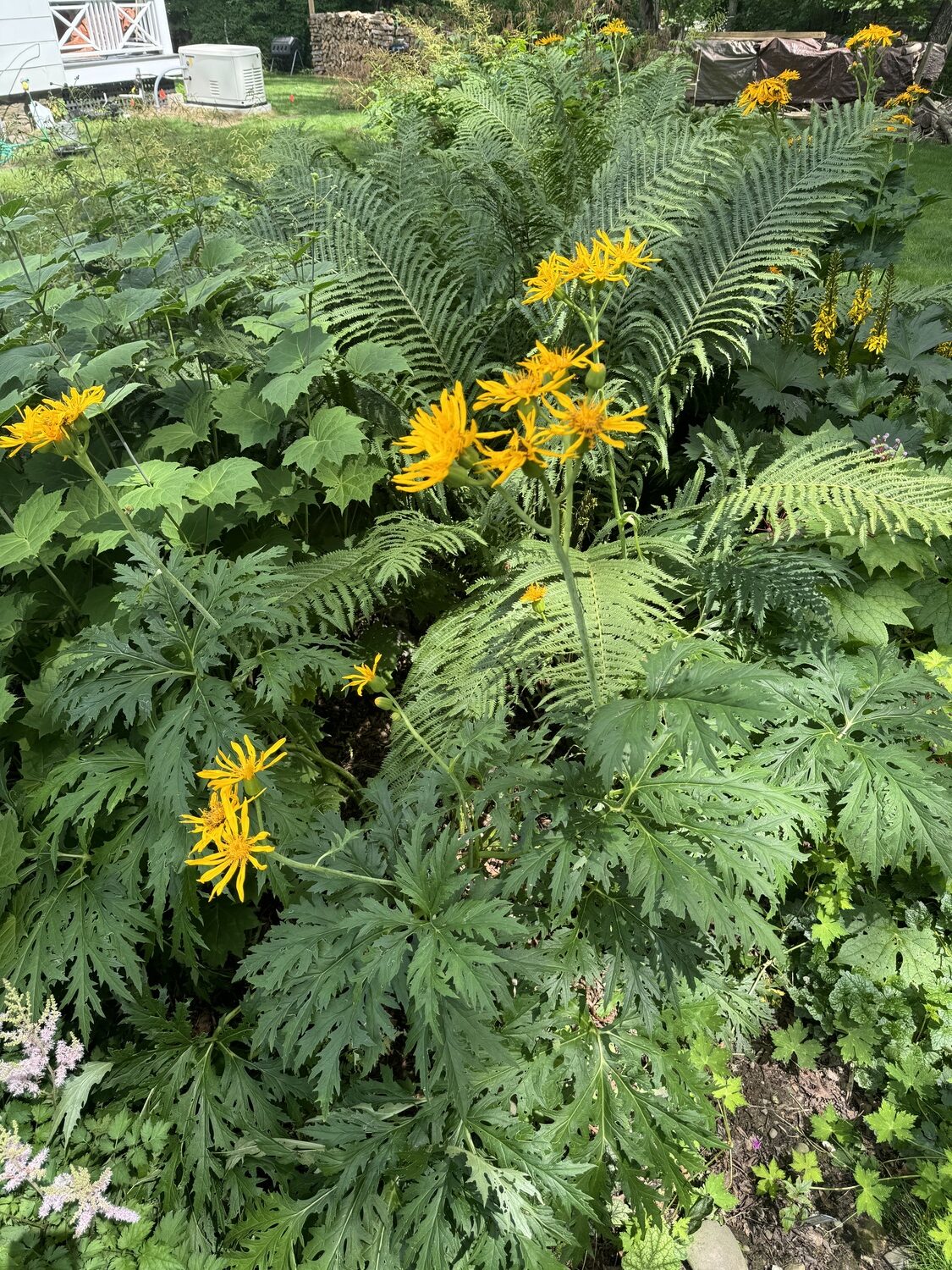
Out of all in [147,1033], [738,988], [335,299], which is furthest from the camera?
[335,299]

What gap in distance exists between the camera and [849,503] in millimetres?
1465

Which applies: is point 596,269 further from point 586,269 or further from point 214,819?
point 214,819

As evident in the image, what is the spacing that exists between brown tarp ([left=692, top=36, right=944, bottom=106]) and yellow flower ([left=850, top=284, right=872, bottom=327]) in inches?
326

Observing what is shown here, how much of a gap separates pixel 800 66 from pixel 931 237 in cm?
559

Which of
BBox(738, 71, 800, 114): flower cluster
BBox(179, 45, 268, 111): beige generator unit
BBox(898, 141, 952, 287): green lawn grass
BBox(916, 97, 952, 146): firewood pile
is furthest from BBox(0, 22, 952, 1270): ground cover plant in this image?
BBox(179, 45, 268, 111): beige generator unit

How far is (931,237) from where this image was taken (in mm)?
4789

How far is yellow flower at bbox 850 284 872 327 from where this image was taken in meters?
2.12

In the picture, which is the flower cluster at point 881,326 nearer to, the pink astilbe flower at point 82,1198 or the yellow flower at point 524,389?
the yellow flower at point 524,389

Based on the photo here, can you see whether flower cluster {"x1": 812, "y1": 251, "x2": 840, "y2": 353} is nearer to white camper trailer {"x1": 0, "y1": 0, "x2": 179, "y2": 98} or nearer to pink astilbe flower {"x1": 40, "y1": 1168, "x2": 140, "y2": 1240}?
pink astilbe flower {"x1": 40, "y1": 1168, "x2": 140, "y2": 1240}

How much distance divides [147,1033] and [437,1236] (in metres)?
0.58

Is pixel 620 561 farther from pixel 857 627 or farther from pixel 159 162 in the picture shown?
pixel 159 162

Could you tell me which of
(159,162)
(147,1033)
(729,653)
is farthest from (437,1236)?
(159,162)

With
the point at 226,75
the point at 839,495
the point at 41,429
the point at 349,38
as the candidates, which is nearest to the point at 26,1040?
the point at 41,429

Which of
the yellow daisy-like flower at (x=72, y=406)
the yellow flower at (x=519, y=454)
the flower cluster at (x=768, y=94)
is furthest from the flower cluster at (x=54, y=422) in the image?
the flower cluster at (x=768, y=94)
